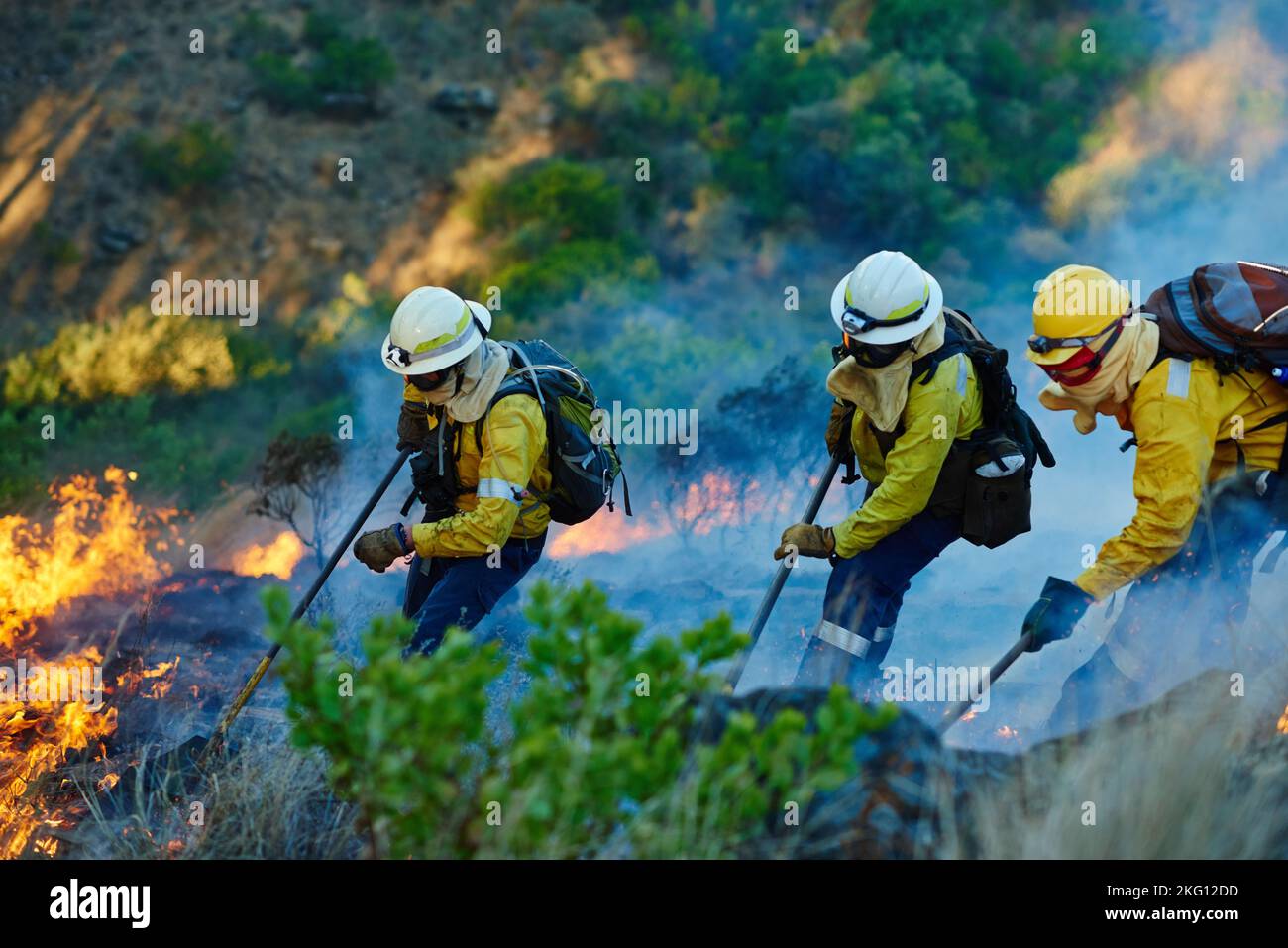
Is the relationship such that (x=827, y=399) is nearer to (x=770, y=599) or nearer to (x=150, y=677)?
(x=770, y=599)

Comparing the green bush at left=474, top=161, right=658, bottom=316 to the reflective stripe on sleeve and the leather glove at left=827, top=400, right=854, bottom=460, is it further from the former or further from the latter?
the reflective stripe on sleeve

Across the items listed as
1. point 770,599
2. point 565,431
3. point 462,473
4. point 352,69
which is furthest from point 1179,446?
point 352,69

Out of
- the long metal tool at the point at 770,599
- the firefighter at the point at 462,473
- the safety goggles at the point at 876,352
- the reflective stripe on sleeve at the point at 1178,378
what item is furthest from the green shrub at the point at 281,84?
the reflective stripe on sleeve at the point at 1178,378

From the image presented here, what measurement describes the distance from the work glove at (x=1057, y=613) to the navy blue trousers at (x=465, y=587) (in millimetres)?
2045

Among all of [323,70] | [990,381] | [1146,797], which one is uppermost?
[323,70]

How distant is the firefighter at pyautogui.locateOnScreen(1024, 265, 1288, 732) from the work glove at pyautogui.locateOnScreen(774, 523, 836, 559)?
2.71 feet

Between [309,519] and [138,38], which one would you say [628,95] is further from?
[309,519]

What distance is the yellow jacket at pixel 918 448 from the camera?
16.1 ft

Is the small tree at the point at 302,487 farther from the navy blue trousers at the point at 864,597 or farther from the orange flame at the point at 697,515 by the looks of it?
the navy blue trousers at the point at 864,597

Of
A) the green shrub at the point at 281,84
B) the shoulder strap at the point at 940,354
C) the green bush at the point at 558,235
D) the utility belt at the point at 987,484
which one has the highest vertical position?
the green shrub at the point at 281,84

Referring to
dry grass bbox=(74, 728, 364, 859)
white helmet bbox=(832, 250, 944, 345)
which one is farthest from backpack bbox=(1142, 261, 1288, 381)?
dry grass bbox=(74, 728, 364, 859)

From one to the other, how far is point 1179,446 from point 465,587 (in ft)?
8.97

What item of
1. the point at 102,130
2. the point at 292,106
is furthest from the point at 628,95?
the point at 102,130

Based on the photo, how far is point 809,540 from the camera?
5188mm
